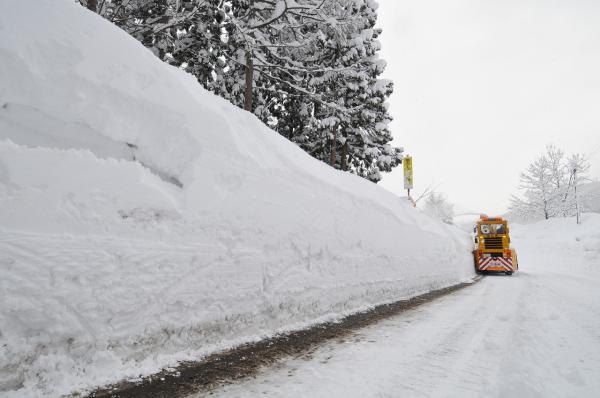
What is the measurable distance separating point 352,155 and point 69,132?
620 inches

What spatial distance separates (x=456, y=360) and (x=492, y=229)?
13015 mm

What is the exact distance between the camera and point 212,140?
356 centimetres

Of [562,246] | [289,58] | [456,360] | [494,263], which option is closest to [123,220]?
[456,360]

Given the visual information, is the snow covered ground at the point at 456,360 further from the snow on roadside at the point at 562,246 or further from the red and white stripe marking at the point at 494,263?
the snow on roadside at the point at 562,246

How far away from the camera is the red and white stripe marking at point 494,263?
42.0ft

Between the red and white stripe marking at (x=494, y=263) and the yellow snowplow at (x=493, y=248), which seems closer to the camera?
the red and white stripe marking at (x=494, y=263)

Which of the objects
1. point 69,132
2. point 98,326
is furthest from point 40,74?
point 98,326

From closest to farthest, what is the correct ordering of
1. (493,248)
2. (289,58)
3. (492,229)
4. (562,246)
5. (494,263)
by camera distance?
(289,58), (494,263), (493,248), (492,229), (562,246)

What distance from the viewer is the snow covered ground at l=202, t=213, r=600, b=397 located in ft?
7.01

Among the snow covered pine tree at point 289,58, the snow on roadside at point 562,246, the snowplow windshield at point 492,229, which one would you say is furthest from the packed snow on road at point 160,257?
the snow on roadside at point 562,246

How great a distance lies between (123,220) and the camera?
2.46m

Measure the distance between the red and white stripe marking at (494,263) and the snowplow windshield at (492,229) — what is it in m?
1.17

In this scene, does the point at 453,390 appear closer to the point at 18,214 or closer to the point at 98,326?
the point at 98,326

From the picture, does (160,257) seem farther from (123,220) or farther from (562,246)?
(562,246)
